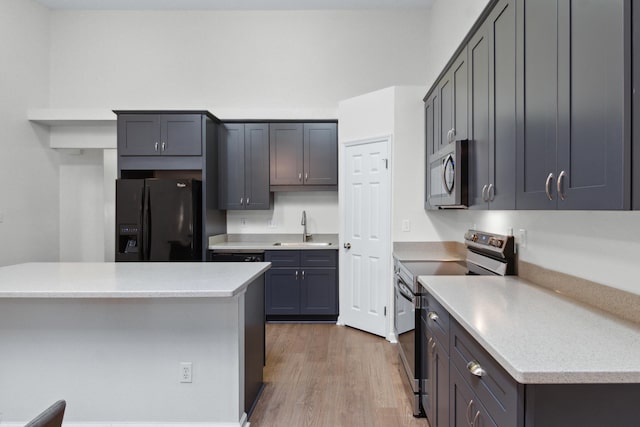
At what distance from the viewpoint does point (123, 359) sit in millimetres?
2129

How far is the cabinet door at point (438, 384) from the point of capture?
1717 mm

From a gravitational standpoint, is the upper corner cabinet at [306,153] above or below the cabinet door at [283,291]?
above

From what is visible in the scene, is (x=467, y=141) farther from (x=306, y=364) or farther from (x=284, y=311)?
(x=284, y=311)

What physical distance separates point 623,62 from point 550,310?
970 mm

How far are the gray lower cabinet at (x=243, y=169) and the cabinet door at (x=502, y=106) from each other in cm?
305

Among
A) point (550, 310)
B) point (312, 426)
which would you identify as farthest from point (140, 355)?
point (550, 310)

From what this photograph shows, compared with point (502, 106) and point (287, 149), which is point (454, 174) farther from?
point (287, 149)

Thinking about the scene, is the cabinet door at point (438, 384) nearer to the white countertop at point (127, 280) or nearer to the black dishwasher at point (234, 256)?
the white countertop at point (127, 280)

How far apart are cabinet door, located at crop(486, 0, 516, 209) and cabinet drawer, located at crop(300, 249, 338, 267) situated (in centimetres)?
251

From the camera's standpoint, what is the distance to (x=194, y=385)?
2.12 meters

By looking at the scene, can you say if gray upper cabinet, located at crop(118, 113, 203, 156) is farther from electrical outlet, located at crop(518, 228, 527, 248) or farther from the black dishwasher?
electrical outlet, located at crop(518, 228, 527, 248)

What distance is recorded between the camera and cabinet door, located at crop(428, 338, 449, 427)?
172cm

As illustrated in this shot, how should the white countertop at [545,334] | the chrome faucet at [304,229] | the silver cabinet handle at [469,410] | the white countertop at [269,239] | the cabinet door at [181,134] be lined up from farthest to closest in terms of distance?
the chrome faucet at [304,229]
the white countertop at [269,239]
the cabinet door at [181,134]
the silver cabinet handle at [469,410]
the white countertop at [545,334]

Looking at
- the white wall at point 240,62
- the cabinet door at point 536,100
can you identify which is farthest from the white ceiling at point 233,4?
the cabinet door at point 536,100
